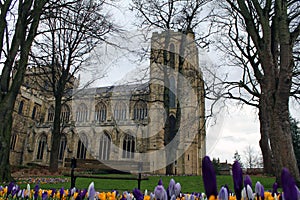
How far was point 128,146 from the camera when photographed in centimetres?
3606

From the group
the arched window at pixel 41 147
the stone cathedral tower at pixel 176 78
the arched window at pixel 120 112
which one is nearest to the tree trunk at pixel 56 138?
the stone cathedral tower at pixel 176 78

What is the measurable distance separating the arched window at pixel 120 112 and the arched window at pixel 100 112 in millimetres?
1955

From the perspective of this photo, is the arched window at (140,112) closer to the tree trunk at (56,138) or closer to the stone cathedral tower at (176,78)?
the stone cathedral tower at (176,78)

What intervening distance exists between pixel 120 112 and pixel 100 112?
3.42 metres

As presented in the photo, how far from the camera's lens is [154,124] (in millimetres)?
27438

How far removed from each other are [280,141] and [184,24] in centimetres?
1226

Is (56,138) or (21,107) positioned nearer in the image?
(56,138)

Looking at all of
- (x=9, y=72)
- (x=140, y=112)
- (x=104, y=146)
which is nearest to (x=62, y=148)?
(x=104, y=146)

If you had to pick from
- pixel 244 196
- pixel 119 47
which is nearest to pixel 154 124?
pixel 119 47

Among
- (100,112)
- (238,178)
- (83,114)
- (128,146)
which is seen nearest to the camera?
(238,178)

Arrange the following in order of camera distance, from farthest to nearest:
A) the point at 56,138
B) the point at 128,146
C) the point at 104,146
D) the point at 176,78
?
the point at 128,146
the point at 104,146
the point at 176,78
the point at 56,138

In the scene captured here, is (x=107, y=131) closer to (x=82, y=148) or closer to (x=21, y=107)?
(x=82, y=148)

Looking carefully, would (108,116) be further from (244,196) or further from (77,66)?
(244,196)

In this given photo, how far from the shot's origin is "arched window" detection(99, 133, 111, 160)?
34987 mm
